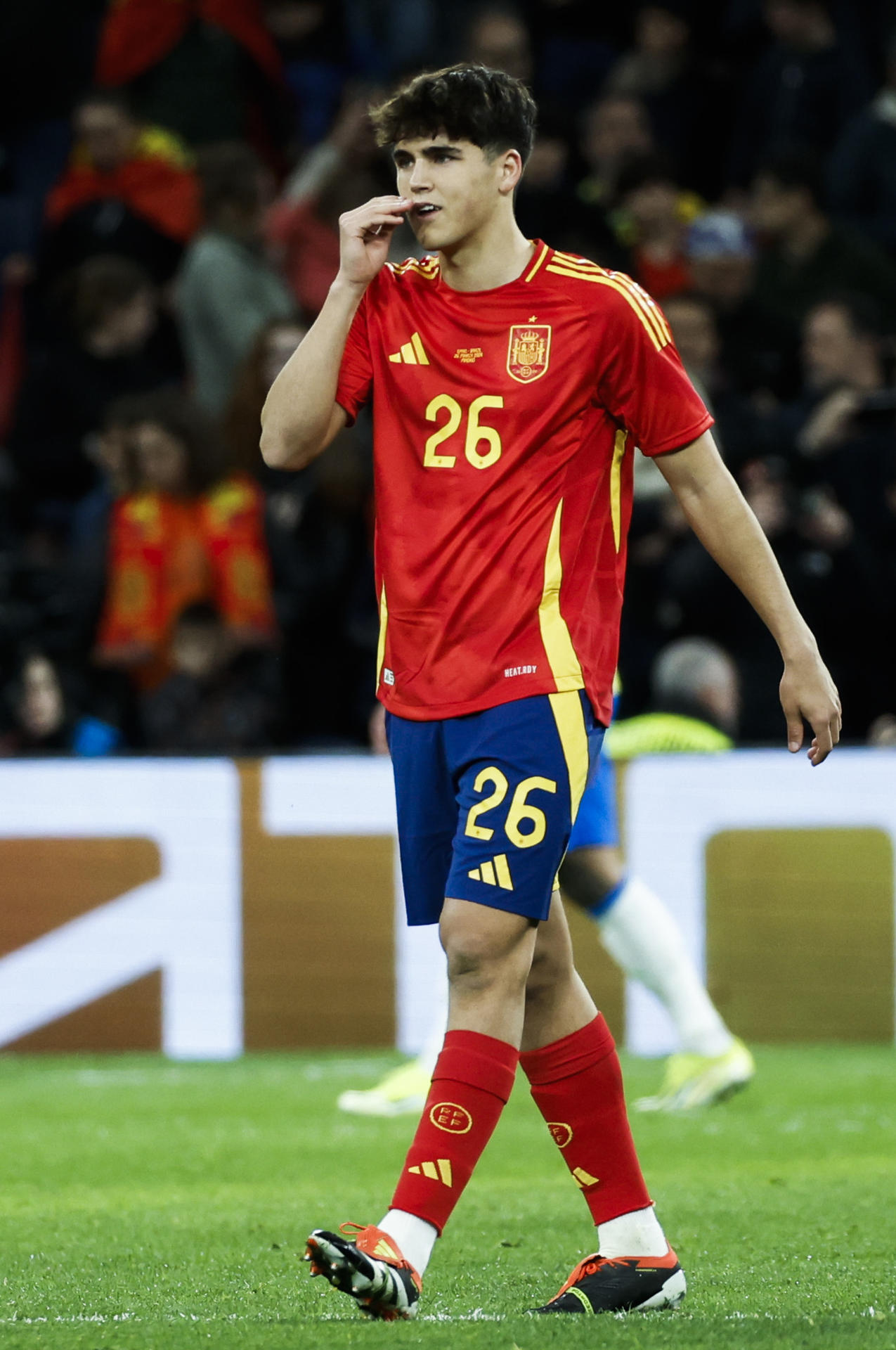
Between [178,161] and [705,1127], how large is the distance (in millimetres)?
7077

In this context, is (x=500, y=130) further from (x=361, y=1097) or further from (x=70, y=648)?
(x=70, y=648)

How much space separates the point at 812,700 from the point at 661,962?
3.04 metres

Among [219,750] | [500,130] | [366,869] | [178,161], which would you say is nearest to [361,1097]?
[366,869]

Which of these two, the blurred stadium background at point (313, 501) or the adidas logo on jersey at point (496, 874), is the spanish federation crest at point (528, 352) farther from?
the blurred stadium background at point (313, 501)

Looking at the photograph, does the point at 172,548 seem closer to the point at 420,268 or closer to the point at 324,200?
the point at 324,200

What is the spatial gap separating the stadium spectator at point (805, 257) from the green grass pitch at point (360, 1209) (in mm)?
4276

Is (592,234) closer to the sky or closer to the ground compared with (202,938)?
closer to the sky

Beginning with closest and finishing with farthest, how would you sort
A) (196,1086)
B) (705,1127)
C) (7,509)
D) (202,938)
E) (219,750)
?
(705,1127), (196,1086), (202,938), (219,750), (7,509)

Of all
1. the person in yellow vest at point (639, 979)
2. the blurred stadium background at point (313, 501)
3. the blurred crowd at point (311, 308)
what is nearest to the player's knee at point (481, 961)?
the person in yellow vest at point (639, 979)

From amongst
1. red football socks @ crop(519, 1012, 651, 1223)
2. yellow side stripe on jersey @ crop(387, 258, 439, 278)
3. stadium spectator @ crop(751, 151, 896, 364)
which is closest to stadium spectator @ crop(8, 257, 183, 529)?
stadium spectator @ crop(751, 151, 896, 364)

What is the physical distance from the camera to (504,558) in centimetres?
371

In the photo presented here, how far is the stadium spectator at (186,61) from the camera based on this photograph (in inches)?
475

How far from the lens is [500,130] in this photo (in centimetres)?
377

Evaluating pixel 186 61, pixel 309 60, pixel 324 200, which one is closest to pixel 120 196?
pixel 186 61
